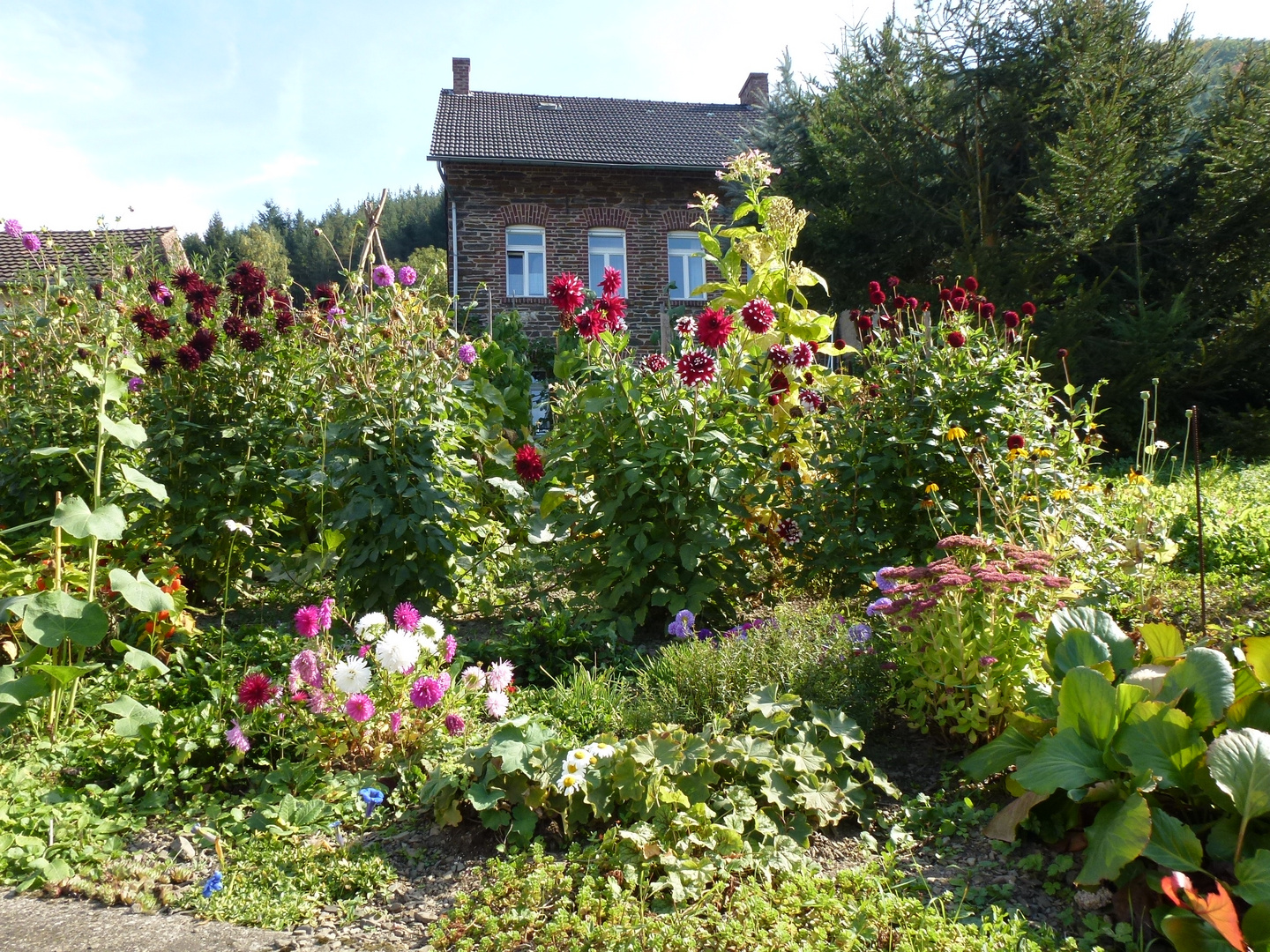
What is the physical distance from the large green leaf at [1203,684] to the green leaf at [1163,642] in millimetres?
305

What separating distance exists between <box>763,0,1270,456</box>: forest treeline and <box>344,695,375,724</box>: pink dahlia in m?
7.82

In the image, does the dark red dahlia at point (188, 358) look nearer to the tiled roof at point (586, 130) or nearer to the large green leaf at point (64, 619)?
the large green leaf at point (64, 619)

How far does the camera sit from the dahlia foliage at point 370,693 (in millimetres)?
2459

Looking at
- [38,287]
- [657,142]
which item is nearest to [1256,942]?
[38,287]

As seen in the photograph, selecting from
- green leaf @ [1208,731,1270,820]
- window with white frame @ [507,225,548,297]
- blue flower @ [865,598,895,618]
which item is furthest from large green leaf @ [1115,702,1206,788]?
window with white frame @ [507,225,548,297]

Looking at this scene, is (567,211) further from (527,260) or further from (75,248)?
(75,248)

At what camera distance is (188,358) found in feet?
12.2

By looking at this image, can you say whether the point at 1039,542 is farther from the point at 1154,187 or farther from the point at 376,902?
the point at 1154,187

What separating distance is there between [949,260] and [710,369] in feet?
26.6

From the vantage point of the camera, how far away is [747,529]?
13.2 feet

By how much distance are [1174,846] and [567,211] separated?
15.0 meters

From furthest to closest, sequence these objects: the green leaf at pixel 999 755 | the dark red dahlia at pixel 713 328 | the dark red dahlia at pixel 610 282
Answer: the dark red dahlia at pixel 610 282
the dark red dahlia at pixel 713 328
the green leaf at pixel 999 755

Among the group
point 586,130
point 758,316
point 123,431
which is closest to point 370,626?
point 123,431

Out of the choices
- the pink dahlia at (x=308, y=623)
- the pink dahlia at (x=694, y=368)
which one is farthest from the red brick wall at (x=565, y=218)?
the pink dahlia at (x=308, y=623)
